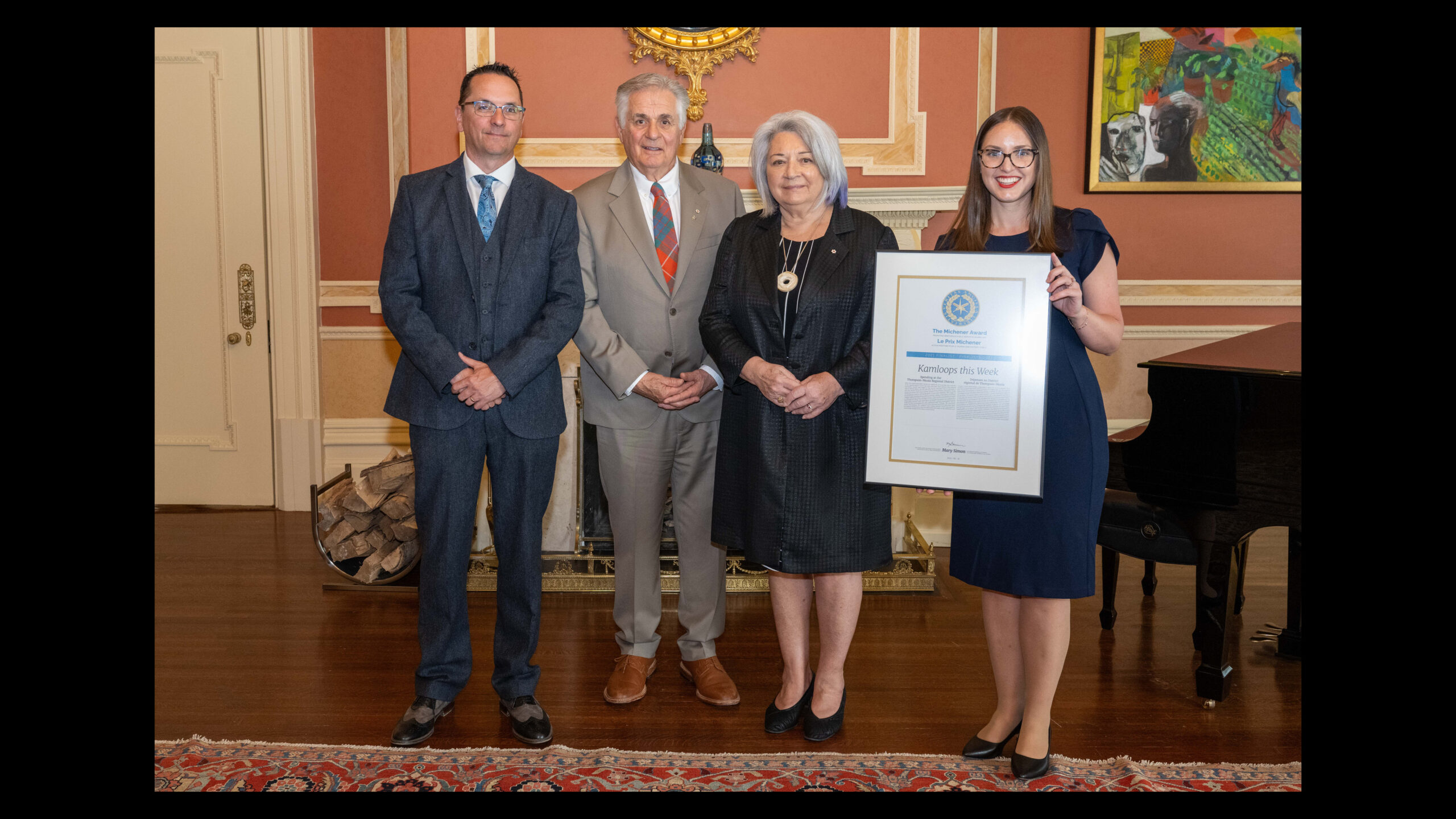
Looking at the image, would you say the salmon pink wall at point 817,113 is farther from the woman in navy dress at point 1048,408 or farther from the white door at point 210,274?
the woman in navy dress at point 1048,408

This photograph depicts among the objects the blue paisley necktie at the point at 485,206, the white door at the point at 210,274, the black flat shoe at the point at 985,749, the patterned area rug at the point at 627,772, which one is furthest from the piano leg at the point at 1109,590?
the white door at the point at 210,274

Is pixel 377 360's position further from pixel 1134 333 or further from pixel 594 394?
pixel 1134 333

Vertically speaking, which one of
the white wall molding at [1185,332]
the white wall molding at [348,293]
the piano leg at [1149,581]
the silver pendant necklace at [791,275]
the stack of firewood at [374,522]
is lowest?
the piano leg at [1149,581]

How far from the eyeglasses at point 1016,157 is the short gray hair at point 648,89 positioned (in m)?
0.91

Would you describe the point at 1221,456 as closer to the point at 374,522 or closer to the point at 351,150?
the point at 374,522

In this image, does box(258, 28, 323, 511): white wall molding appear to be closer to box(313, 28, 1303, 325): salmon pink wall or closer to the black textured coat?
box(313, 28, 1303, 325): salmon pink wall

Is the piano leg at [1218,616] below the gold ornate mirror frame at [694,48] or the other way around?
below

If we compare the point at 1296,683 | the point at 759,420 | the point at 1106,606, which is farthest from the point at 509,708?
the point at 1296,683

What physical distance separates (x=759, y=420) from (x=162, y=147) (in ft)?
13.8

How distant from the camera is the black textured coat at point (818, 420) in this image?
2.31m

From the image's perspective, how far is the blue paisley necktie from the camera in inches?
94.0

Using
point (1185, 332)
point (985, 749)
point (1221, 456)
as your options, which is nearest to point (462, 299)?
point (985, 749)

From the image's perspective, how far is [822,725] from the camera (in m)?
2.44

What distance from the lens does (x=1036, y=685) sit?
7.26 ft
